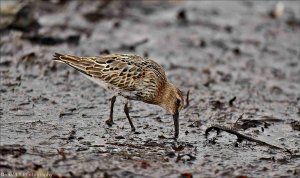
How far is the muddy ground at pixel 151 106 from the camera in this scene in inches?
338

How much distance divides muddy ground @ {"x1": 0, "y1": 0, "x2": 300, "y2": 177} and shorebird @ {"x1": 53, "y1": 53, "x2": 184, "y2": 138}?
424mm

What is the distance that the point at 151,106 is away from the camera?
1141 centimetres

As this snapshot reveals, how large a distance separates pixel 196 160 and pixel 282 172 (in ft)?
3.55

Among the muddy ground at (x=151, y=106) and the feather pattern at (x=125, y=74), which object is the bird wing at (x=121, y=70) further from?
the muddy ground at (x=151, y=106)

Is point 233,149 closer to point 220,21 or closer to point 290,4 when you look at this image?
point 220,21

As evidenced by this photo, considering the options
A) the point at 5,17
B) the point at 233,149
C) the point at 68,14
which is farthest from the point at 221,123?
the point at 68,14

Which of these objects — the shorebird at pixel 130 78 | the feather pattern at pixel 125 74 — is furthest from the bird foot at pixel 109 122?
the feather pattern at pixel 125 74

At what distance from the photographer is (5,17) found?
47.6 feet

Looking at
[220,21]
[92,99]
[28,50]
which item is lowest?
[92,99]

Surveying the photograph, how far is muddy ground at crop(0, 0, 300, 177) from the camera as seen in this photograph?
859cm

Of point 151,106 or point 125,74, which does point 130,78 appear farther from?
point 151,106

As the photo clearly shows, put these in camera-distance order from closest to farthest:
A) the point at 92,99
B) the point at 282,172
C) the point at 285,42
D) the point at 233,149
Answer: the point at 282,172 → the point at 233,149 → the point at 92,99 → the point at 285,42

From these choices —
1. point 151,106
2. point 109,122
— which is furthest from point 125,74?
point 151,106

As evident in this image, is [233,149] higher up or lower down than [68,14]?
lower down
